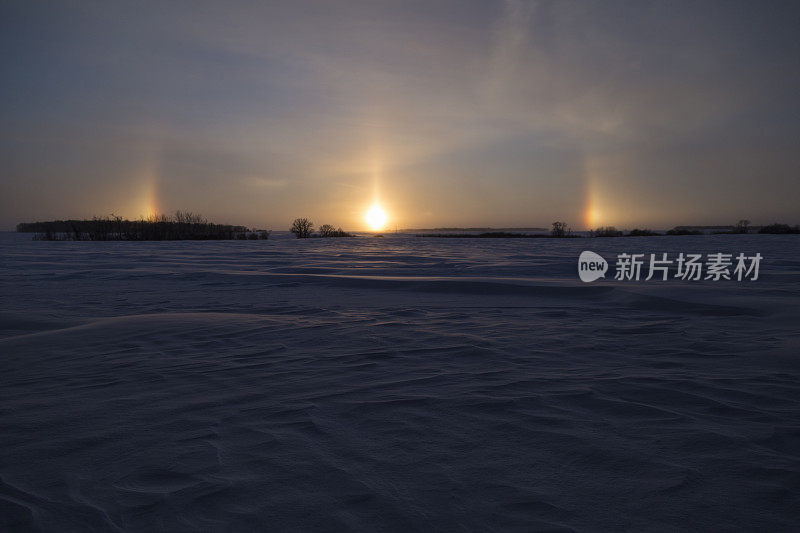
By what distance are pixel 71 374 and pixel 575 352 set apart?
4.03m

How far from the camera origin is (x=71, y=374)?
10.1 feet

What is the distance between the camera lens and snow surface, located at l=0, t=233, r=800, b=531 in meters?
1.54

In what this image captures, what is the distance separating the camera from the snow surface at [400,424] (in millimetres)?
1544

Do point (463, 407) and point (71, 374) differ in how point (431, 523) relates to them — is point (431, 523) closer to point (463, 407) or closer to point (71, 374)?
point (463, 407)

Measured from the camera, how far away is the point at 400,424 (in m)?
2.21

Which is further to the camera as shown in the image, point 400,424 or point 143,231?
point 143,231

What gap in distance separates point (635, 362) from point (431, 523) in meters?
2.54

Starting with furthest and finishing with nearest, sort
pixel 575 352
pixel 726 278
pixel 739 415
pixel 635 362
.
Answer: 1. pixel 726 278
2. pixel 575 352
3. pixel 635 362
4. pixel 739 415

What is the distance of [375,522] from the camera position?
4.83 ft

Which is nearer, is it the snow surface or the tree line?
the snow surface

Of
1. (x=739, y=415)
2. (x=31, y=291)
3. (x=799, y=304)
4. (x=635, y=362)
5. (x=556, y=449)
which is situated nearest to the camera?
(x=556, y=449)

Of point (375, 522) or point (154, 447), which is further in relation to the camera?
point (154, 447)

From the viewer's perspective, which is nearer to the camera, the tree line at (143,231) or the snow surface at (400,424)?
the snow surface at (400,424)

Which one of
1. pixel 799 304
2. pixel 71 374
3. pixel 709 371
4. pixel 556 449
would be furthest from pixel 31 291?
pixel 799 304
